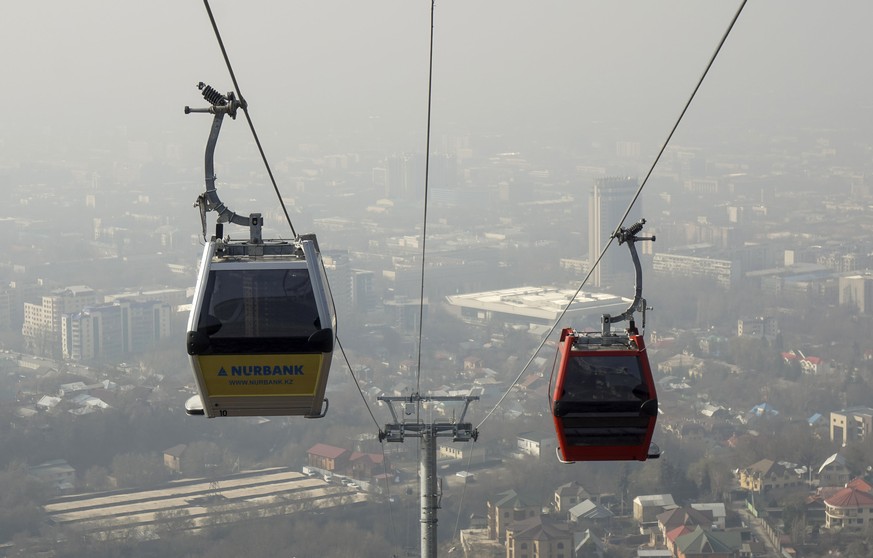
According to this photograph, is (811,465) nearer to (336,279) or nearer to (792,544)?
(792,544)

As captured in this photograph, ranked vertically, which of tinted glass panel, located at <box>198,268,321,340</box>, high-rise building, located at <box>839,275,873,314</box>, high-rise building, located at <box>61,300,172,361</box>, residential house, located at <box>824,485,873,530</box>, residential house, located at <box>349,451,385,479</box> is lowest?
residential house, located at <box>824,485,873,530</box>

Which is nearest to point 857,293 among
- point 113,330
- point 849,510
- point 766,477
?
point 766,477

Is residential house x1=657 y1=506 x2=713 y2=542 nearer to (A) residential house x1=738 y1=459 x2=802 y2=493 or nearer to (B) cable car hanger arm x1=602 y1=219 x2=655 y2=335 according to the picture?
(A) residential house x1=738 y1=459 x2=802 y2=493

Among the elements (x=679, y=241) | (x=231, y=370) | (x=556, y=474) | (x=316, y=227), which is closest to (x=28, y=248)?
(x=316, y=227)

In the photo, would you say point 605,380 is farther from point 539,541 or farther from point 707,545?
point 707,545

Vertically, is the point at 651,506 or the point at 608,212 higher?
the point at 608,212

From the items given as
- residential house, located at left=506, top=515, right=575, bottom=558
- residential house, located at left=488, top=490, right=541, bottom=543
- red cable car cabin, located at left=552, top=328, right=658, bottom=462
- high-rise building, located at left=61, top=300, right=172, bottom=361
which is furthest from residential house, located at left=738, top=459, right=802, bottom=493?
red cable car cabin, located at left=552, top=328, right=658, bottom=462

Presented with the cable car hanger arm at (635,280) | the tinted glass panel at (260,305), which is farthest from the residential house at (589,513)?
the tinted glass panel at (260,305)
